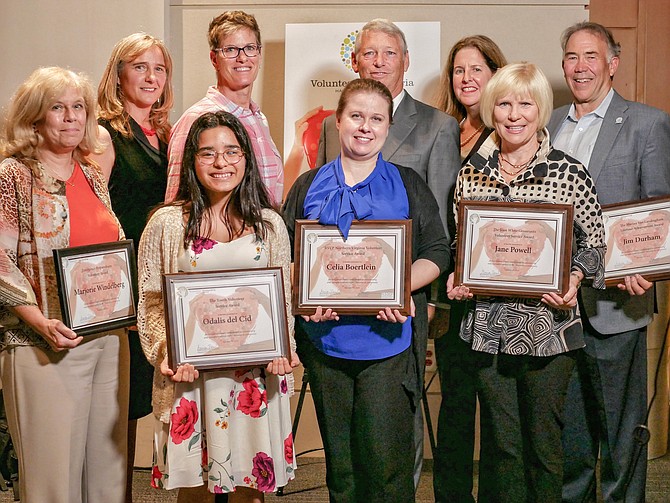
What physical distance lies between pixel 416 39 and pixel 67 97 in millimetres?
2125

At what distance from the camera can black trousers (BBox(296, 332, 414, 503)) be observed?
2711 millimetres

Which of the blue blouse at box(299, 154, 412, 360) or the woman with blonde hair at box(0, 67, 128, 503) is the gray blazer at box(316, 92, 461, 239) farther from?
the woman with blonde hair at box(0, 67, 128, 503)

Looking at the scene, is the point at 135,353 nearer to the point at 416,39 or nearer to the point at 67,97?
the point at 67,97

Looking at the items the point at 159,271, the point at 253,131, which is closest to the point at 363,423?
the point at 159,271

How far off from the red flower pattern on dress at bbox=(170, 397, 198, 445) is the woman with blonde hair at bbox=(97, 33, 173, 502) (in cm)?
73

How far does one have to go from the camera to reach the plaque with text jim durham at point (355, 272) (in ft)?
8.70

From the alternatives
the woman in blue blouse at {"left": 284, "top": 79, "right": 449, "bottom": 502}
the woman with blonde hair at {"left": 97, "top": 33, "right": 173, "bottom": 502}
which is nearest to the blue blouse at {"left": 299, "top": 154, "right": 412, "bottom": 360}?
the woman in blue blouse at {"left": 284, "top": 79, "right": 449, "bottom": 502}

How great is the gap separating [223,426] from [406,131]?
137 centimetres

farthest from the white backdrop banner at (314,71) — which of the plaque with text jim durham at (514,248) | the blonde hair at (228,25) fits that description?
the plaque with text jim durham at (514,248)

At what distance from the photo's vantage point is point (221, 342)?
8.22 ft

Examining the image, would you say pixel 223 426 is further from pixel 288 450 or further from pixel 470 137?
pixel 470 137

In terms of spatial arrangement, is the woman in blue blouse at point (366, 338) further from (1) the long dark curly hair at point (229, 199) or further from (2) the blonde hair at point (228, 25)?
(2) the blonde hair at point (228, 25)

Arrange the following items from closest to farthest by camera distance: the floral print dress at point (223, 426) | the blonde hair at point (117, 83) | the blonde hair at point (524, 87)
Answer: the floral print dress at point (223, 426), the blonde hair at point (524, 87), the blonde hair at point (117, 83)

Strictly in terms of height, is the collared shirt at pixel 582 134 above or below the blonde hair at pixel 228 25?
below
